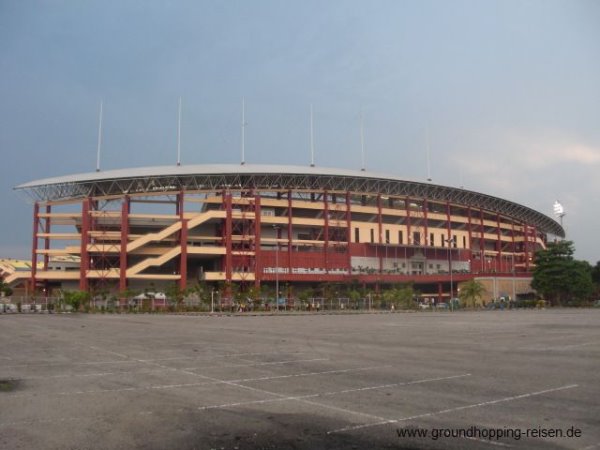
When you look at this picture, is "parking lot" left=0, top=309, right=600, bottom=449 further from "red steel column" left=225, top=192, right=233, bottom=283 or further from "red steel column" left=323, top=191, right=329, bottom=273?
"red steel column" left=323, top=191, right=329, bottom=273

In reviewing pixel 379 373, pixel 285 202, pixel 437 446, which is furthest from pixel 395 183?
pixel 437 446

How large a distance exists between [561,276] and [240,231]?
176ft

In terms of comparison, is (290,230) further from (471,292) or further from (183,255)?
(471,292)

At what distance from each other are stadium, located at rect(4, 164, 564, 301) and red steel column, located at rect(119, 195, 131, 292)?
154 millimetres

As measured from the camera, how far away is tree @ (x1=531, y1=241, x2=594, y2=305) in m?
93.0

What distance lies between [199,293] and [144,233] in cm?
2493

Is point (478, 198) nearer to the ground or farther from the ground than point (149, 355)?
farther from the ground

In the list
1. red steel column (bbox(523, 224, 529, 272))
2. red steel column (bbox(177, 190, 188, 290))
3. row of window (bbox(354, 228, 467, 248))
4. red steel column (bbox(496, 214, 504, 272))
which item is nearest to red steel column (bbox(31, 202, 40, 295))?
red steel column (bbox(177, 190, 188, 290))

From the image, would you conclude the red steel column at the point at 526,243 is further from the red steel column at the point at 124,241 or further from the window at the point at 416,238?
the red steel column at the point at 124,241

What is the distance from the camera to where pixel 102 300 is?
232ft

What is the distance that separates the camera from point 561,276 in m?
93.2

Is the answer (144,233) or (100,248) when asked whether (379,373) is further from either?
(144,233)

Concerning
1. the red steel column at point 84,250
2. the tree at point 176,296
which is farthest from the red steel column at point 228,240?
the red steel column at point 84,250

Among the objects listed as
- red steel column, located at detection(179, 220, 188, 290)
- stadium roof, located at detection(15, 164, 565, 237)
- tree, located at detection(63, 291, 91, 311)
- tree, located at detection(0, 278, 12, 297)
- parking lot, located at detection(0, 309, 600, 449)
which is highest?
stadium roof, located at detection(15, 164, 565, 237)
